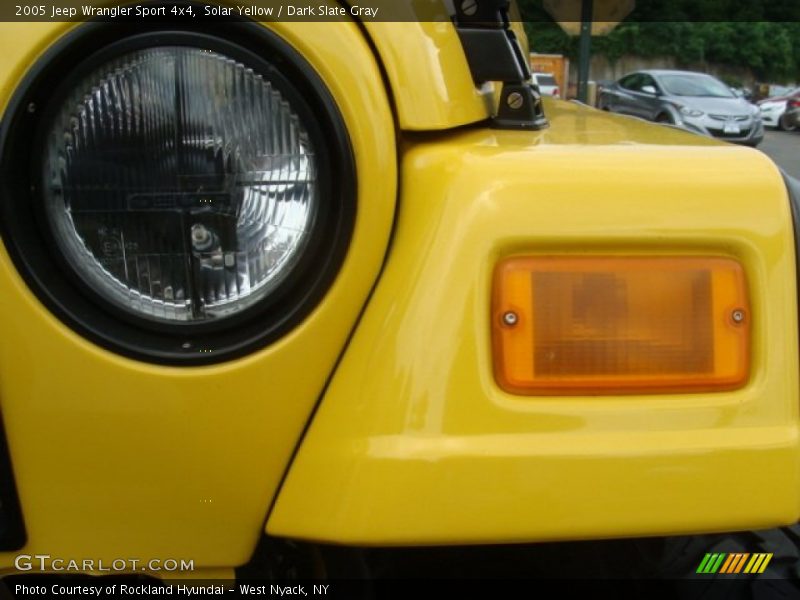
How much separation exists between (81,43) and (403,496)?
24.6 inches

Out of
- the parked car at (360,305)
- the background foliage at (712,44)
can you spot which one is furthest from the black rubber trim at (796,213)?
the background foliage at (712,44)

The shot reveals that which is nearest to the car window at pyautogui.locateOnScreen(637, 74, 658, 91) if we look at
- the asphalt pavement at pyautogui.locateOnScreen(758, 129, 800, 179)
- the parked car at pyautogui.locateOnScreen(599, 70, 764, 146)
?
the parked car at pyautogui.locateOnScreen(599, 70, 764, 146)

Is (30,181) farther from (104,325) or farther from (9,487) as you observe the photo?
(9,487)

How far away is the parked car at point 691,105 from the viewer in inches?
594

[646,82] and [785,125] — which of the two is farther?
[785,125]

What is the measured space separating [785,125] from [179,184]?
22470mm

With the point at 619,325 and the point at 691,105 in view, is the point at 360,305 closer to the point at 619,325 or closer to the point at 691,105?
the point at 619,325

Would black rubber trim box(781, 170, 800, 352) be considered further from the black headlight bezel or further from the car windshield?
the car windshield

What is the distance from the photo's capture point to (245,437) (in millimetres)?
939

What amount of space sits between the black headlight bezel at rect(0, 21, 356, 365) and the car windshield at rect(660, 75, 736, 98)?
16118 millimetres

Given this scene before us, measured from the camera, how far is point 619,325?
0.92 m

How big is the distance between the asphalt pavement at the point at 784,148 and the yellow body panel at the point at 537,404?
38.7 ft

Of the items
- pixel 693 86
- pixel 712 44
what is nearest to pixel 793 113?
pixel 693 86

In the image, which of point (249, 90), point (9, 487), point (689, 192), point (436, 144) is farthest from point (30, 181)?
point (689, 192)
